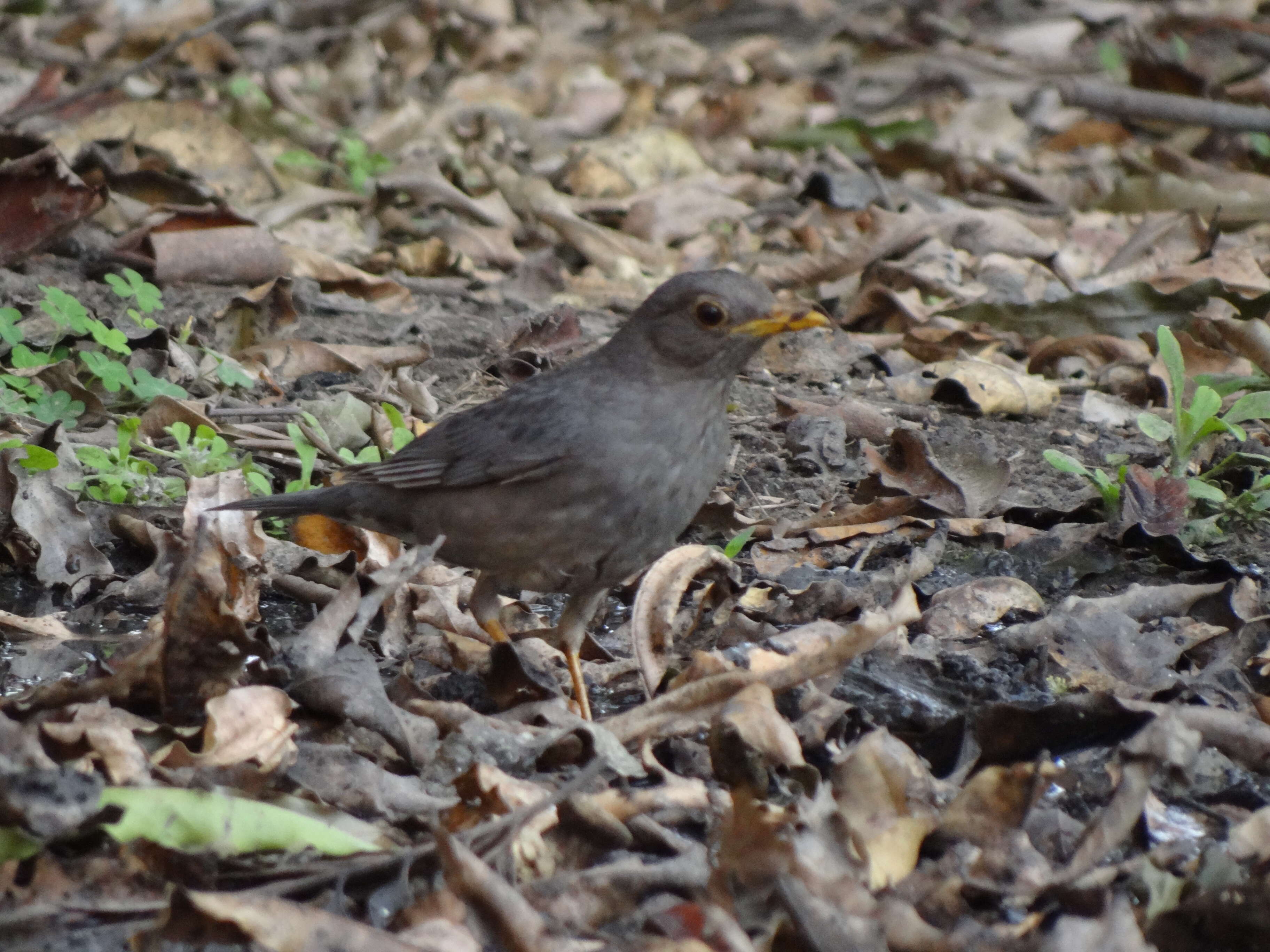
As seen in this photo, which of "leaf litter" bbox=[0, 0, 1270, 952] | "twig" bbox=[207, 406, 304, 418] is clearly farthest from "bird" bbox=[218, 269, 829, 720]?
"twig" bbox=[207, 406, 304, 418]

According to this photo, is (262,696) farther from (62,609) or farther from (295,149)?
(295,149)

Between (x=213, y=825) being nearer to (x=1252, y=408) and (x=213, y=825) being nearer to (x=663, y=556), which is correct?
(x=663, y=556)

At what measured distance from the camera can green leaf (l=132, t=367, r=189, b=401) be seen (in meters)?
5.84

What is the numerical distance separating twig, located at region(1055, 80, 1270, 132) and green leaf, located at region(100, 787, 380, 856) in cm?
927

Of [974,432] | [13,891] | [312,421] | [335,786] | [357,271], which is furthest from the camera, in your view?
[357,271]

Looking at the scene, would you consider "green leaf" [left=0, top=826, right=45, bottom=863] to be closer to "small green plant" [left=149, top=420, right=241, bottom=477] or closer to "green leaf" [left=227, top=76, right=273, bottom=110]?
"small green plant" [left=149, top=420, right=241, bottom=477]

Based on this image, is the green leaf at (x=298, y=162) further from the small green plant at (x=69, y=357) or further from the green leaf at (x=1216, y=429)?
the green leaf at (x=1216, y=429)

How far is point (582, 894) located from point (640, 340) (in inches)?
95.6

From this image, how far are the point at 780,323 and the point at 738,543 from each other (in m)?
0.84

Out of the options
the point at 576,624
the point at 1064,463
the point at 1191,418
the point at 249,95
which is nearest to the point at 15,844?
the point at 576,624

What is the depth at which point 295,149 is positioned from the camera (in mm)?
9523

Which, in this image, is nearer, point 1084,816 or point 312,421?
point 1084,816

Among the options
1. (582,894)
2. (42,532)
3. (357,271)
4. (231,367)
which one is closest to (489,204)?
(357,271)

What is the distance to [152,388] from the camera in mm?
5859
